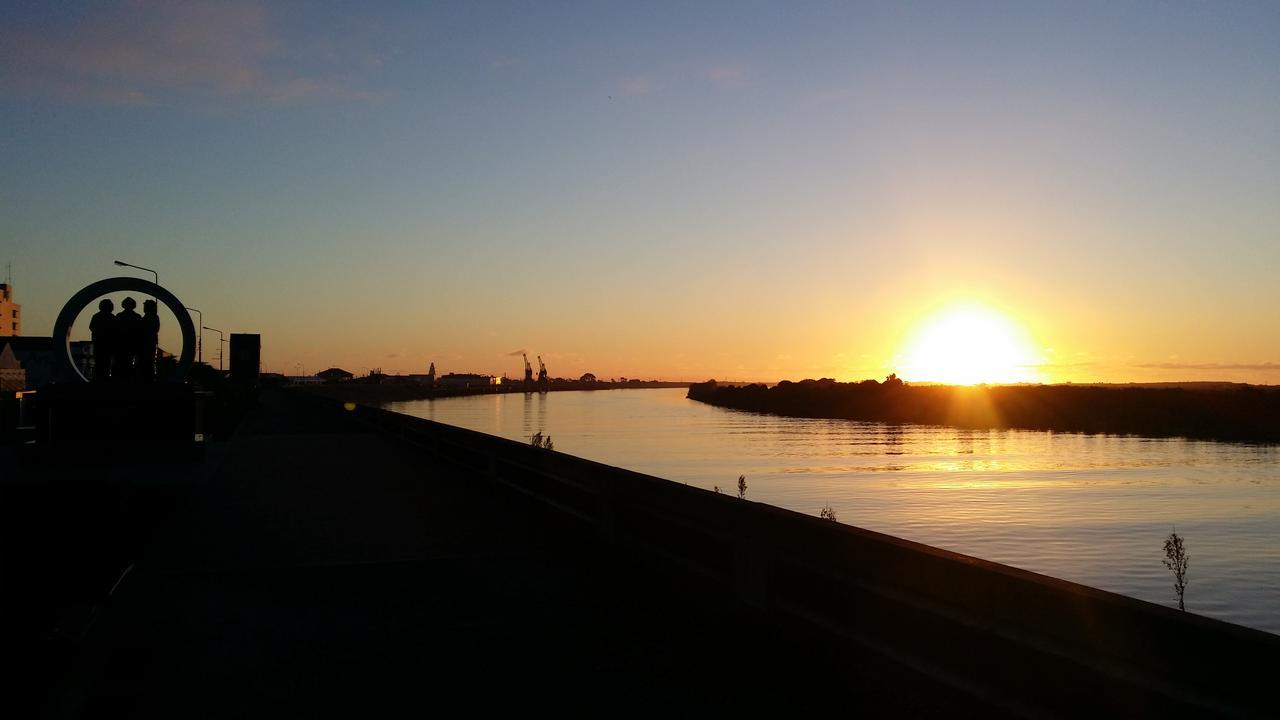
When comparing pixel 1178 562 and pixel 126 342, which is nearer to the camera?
pixel 1178 562

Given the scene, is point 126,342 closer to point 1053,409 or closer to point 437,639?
point 437,639

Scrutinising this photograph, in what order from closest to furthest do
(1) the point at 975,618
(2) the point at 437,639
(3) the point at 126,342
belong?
1. (1) the point at 975,618
2. (2) the point at 437,639
3. (3) the point at 126,342

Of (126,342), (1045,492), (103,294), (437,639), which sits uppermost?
(103,294)

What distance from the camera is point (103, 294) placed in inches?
865

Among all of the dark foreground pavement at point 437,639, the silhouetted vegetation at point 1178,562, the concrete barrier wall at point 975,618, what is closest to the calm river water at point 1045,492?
the silhouetted vegetation at point 1178,562

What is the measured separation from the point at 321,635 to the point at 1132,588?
53.4 feet

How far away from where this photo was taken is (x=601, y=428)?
276 feet

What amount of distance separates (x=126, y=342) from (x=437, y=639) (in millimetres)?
17080

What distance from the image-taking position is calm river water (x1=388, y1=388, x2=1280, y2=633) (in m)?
21.3

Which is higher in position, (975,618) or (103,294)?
(103,294)

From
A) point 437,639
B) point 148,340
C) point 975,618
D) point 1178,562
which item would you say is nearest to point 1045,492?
point 1178,562

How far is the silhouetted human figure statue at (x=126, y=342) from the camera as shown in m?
21.5

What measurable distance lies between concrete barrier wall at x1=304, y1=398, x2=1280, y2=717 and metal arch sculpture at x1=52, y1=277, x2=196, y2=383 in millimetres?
16528

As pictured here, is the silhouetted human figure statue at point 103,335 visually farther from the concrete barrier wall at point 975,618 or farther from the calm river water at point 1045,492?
the calm river water at point 1045,492
